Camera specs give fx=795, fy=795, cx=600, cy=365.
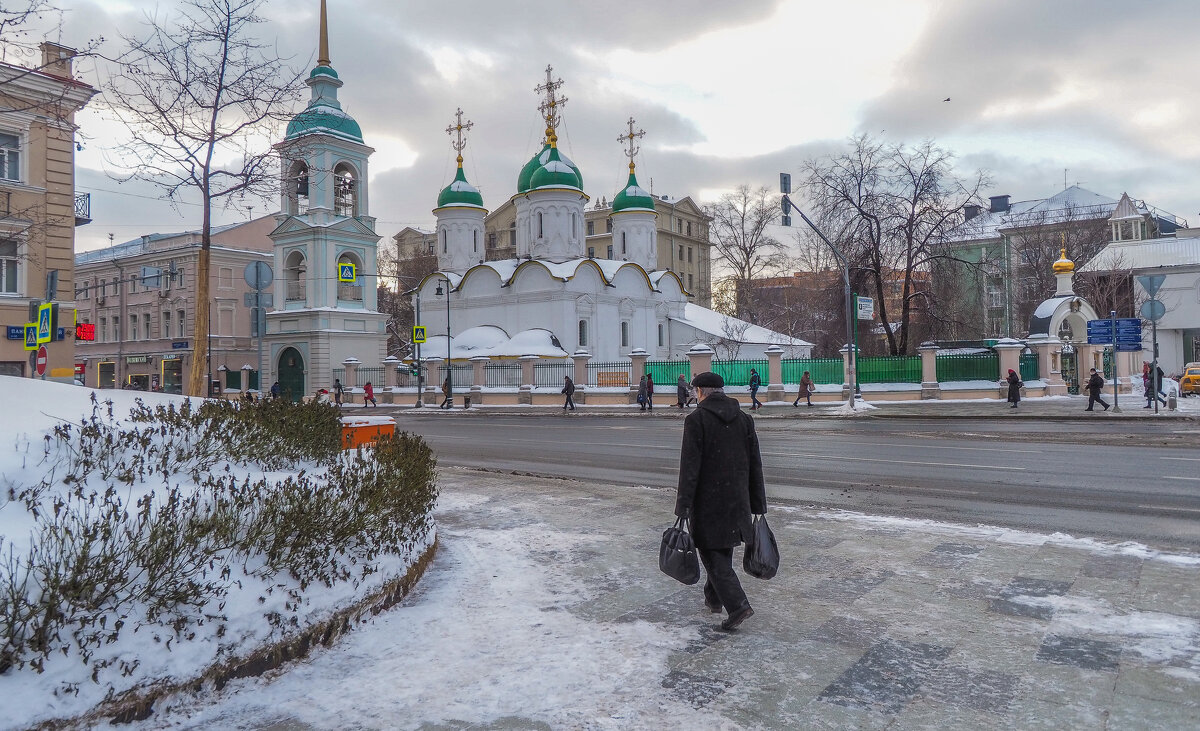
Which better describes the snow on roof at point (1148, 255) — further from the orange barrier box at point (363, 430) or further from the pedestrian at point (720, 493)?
the pedestrian at point (720, 493)

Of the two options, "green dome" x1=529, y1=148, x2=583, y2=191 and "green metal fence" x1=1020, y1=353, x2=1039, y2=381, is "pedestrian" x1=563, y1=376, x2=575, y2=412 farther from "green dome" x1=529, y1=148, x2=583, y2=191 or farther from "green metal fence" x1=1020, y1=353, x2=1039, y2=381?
"green dome" x1=529, y1=148, x2=583, y2=191

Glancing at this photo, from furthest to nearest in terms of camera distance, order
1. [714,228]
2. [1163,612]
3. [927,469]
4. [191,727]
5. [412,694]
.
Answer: [714,228], [927,469], [1163,612], [412,694], [191,727]

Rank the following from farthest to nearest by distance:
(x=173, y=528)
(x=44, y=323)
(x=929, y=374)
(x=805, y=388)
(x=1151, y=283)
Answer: (x=929, y=374), (x=805, y=388), (x=1151, y=283), (x=44, y=323), (x=173, y=528)

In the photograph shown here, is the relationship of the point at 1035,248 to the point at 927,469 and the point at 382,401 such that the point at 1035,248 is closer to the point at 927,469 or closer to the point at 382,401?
the point at 382,401

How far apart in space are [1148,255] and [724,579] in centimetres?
5932

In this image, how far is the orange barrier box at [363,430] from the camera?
812 centimetres

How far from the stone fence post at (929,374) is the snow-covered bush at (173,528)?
2797 centimetres

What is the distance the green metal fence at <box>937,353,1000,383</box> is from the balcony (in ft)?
102

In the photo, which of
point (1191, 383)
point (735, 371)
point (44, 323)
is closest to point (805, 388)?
point (735, 371)

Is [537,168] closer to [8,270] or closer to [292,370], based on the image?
[292,370]

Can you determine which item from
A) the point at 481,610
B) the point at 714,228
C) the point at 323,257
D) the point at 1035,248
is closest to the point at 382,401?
the point at 323,257

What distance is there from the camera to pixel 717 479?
5055 mm

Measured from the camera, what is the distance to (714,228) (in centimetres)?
5844

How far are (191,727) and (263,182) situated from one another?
9.40m
